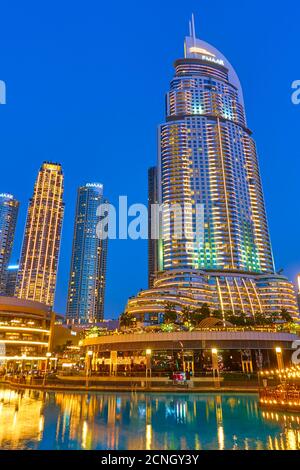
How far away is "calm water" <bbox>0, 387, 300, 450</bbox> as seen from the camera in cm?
1789

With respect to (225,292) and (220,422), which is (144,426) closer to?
(220,422)

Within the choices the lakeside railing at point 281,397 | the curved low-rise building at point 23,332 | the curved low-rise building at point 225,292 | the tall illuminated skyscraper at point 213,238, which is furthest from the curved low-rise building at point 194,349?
the tall illuminated skyscraper at point 213,238

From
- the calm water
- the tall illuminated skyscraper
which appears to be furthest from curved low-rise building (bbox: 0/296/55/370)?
the calm water

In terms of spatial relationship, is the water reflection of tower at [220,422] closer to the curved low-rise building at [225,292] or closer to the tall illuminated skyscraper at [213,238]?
the curved low-rise building at [225,292]

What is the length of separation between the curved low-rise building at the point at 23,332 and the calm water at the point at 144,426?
2947 inches

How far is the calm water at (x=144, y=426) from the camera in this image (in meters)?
17.9

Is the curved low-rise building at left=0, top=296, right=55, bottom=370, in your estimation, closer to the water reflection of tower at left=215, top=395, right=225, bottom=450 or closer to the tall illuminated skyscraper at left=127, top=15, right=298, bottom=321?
the tall illuminated skyscraper at left=127, top=15, right=298, bottom=321

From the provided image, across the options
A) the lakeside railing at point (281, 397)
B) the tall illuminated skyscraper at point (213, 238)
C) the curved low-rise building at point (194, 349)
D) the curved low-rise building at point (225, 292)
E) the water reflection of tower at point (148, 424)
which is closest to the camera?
the water reflection of tower at point (148, 424)

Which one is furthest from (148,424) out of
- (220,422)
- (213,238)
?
(213,238)

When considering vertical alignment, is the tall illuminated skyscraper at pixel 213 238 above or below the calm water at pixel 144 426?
above

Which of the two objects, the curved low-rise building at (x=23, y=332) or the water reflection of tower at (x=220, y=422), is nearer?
the water reflection of tower at (x=220, y=422)

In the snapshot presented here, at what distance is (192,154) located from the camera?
7687 inches

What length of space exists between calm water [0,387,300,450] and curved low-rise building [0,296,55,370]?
2947 inches
